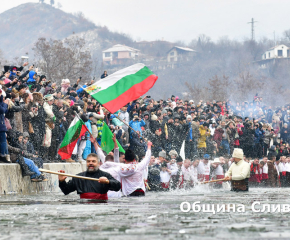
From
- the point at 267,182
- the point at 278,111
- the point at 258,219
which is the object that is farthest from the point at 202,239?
the point at 278,111

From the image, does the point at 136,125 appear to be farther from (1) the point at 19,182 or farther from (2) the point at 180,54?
(2) the point at 180,54

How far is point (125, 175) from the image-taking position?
14367mm

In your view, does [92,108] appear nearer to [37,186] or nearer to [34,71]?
[34,71]

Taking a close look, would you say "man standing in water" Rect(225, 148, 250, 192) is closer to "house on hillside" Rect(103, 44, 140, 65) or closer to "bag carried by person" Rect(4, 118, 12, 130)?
"bag carried by person" Rect(4, 118, 12, 130)

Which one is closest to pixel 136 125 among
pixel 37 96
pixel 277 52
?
pixel 37 96

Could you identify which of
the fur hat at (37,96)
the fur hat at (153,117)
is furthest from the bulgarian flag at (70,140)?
the fur hat at (153,117)

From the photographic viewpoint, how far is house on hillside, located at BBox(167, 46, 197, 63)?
520 ft

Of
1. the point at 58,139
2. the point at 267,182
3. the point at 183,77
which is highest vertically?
the point at 183,77

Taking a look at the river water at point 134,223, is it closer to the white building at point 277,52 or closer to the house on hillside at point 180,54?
the white building at point 277,52

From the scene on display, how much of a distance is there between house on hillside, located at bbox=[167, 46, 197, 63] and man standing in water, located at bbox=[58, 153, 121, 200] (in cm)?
14463

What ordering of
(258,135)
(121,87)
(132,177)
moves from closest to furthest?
(132,177) → (121,87) → (258,135)

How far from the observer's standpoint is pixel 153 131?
2381cm

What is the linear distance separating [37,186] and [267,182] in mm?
16609

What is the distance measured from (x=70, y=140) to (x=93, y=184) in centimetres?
429
